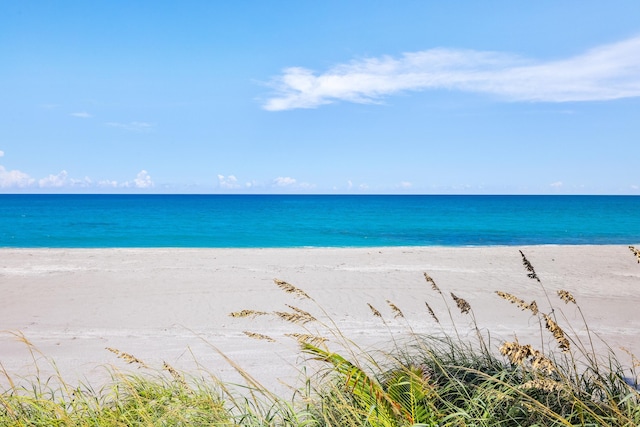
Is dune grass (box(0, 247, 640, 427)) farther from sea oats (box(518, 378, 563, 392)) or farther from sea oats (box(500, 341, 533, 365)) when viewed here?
sea oats (box(500, 341, 533, 365))

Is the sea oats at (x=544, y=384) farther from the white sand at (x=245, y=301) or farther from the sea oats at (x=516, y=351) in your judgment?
the white sand at (x=245, y=301)

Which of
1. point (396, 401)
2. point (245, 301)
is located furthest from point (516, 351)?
point (245, 301)

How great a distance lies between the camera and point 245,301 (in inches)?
449

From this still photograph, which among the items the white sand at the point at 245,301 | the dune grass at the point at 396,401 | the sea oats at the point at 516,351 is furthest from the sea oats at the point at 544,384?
the white sand at the point at 245,301

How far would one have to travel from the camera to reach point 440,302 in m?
11.4

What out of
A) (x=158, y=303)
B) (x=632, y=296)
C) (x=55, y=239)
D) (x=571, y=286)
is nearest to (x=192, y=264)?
(x=158, y=303)

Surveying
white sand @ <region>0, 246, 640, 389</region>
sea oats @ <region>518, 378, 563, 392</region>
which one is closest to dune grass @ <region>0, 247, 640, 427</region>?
sea oats @ <region>518, 378, 563, 392</region>

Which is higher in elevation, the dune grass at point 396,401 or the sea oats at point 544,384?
the sea oats at point 544,384

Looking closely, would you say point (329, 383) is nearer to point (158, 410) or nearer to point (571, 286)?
point (158, 410)

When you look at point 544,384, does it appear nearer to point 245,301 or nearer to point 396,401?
point 396,401

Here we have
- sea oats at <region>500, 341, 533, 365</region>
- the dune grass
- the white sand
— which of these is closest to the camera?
sea oats at <region>500, 341, 533, 365</region>

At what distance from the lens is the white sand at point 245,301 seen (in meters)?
7.37

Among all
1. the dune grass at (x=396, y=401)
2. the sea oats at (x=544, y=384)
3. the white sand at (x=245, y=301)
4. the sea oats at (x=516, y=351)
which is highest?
the sea oats at (x=516, y=351)

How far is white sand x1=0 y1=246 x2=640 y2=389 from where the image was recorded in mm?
7371
